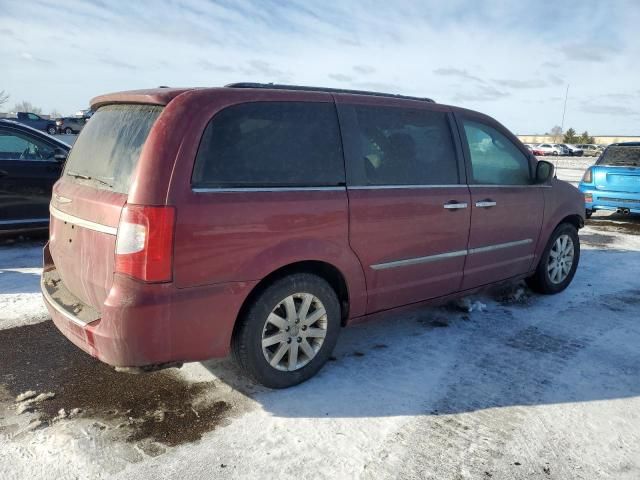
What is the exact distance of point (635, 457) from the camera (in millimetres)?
2721

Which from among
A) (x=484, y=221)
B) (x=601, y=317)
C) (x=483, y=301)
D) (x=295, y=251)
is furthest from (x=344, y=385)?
(x=601, y=317)

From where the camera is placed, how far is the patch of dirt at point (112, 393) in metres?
2.88

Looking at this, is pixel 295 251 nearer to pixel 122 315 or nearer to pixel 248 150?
pixel 248 150

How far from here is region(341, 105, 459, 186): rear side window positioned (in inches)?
138

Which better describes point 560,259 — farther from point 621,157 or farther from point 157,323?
point 621,157

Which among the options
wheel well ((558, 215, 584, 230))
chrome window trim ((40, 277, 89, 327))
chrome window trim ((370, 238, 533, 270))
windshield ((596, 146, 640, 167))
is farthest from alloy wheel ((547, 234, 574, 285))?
windshield ((596, 146, 640, 167))

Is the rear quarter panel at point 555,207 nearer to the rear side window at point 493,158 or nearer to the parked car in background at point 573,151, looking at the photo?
the rear side window at point 493,158

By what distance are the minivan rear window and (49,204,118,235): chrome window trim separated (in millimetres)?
211

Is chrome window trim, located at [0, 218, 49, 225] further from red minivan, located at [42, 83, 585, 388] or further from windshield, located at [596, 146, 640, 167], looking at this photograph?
windshield, located at [596, 146, 640, 167]

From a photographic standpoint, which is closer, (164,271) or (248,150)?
(164,271)

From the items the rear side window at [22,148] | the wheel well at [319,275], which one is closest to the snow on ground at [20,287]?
the rear side window at [22,148]

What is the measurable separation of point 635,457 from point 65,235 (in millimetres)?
3417

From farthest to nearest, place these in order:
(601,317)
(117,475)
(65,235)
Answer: (601,317) < (65,235) < (117,475)

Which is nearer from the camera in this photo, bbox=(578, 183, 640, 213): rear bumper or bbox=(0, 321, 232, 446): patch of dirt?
bbox=(0, 321, 232, 446): patch of dirt
